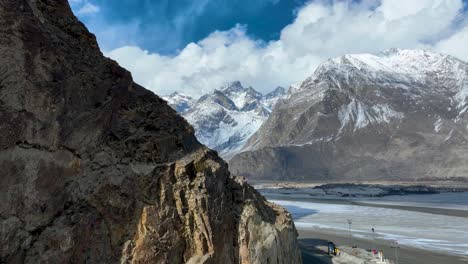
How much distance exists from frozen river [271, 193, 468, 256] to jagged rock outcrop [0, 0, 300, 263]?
51.3 meters

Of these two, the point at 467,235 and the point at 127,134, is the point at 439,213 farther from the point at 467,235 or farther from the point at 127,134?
the point at 127,134

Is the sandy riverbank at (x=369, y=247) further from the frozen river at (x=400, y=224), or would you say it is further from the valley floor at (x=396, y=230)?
the frozen river at (x=400, y=224)

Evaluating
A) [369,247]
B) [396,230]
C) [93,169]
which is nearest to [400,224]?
[396,230]

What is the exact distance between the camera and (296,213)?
11381 centimetres

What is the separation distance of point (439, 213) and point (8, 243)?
113 metres

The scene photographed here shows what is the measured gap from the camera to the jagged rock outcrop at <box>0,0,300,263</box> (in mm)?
14930

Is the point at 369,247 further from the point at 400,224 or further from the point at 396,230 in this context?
the point at 400,224

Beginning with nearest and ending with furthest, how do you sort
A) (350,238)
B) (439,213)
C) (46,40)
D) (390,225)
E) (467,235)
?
1. (46,40)
2. (350,238)
3. (467,235)
4. (390,225)
5. (439,213)

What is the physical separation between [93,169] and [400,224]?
3336 inches

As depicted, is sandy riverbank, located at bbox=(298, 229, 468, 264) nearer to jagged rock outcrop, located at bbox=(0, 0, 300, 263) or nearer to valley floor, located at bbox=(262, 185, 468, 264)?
valley floor, located at bbox=(262, 185, 468, 264)

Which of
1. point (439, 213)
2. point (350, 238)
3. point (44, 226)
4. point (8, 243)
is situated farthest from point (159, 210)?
point (439, 213)

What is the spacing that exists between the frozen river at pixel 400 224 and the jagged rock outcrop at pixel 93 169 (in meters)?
51.3

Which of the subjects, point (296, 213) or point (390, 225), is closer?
point (390, 225)

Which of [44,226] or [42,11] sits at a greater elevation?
[42,11]
